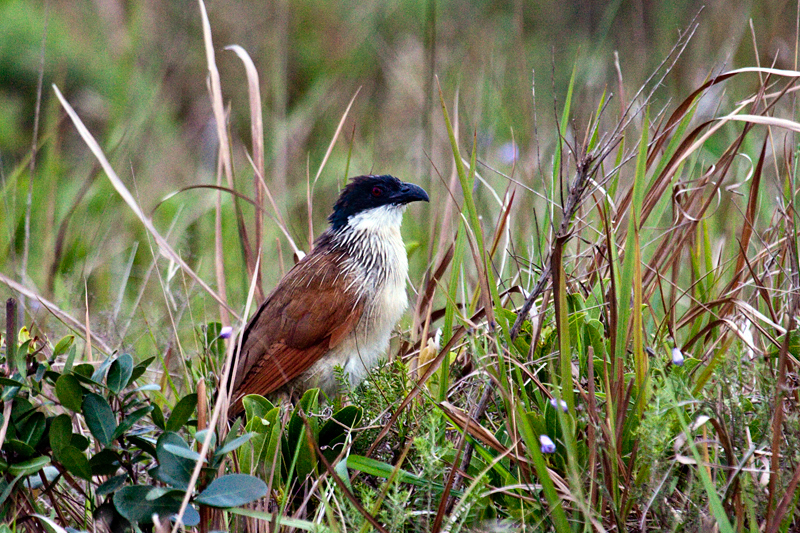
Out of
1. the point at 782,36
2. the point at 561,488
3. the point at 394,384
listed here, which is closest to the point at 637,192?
the point at 561,488

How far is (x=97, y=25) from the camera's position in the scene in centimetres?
723

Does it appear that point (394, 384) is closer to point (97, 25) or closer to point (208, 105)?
point (208, 105)

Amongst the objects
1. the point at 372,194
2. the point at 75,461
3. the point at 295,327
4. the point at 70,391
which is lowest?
the point at 295,327

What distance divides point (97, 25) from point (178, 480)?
6.27 meters

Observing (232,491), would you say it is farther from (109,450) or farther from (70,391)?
(70,391)

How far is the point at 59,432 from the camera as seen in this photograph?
203 centimetres

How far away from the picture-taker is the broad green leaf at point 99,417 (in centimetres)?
202

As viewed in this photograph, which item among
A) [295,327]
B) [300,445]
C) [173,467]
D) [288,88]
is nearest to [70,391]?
[173,467]

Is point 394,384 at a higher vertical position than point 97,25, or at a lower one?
lower

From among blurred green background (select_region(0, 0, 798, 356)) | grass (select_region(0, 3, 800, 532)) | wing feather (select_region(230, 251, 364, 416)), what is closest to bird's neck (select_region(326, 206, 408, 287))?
wing feather (select_region(230, 251, 364, 416))

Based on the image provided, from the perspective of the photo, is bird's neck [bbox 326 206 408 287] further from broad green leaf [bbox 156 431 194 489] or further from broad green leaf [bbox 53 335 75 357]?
broad green leaf [bbox 156 431 194 489]

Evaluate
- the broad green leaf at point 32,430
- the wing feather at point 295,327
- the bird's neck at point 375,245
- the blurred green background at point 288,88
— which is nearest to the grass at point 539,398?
the broad green leaf at point 32,430

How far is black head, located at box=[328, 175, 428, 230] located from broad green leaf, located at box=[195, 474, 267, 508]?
174 centimetres

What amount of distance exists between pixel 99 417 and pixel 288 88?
5651 mm
